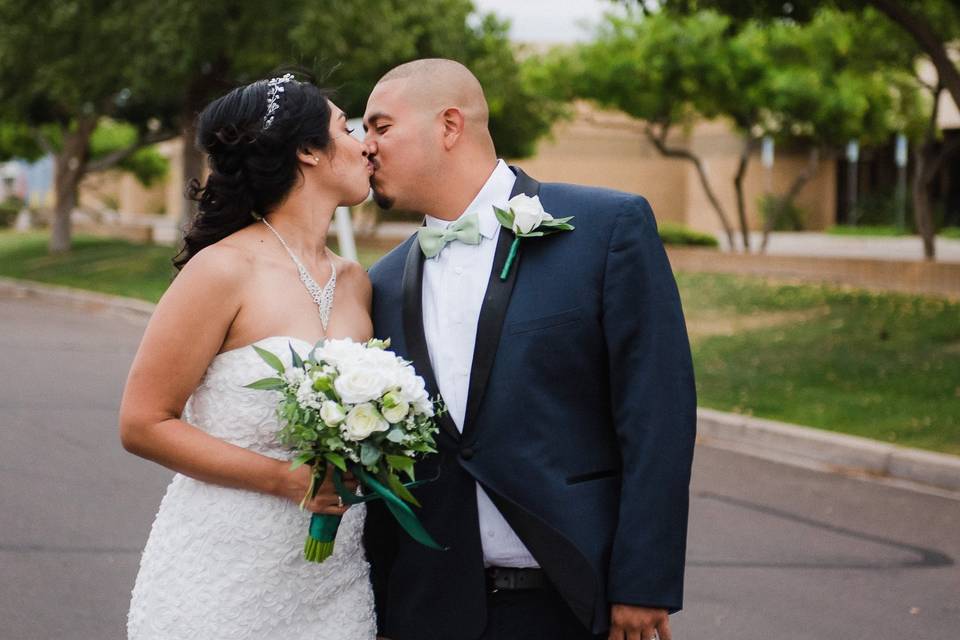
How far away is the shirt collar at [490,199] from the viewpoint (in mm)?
3039

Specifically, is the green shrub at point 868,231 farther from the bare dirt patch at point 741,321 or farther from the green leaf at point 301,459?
the green leaf at point 301,459

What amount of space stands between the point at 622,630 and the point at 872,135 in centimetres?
2916

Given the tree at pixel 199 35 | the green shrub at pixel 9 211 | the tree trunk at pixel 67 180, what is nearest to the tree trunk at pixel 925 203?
the tree at pixel 199 35

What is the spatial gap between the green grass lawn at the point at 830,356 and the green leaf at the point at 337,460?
7780 millimetres

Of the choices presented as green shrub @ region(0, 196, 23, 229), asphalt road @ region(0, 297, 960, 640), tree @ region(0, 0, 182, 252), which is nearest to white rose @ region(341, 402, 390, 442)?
asphalt road @ region(0, 297, 960, 640)

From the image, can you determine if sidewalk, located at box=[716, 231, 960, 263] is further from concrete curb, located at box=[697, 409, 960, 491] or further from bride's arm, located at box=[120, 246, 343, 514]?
bride's arm, located at box=[120, 246, 343, 514]

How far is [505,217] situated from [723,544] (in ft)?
15.0

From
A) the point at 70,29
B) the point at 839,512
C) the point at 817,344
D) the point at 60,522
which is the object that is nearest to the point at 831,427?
the point at 839,512

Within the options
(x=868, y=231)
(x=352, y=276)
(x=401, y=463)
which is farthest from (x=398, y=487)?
(x=868, y=231)

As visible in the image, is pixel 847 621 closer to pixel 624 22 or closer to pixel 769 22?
pixel 769 22

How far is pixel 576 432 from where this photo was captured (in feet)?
9.34

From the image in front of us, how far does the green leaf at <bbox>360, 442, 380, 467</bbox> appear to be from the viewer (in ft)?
8.55

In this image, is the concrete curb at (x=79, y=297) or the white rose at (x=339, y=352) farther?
the concrete curb at (x=79, y=297)

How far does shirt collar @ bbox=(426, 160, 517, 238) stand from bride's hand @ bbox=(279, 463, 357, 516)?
678mm
